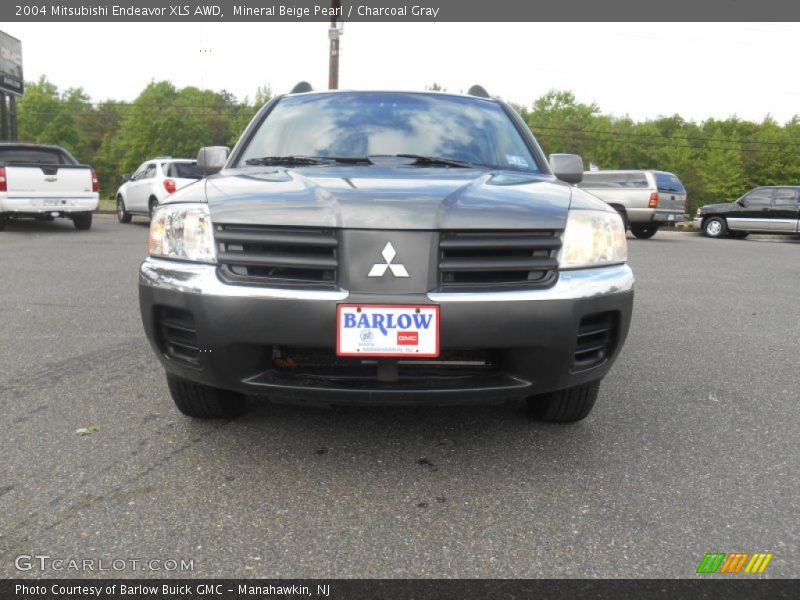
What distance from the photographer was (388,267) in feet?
7.63

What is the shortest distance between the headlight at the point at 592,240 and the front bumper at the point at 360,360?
0.21 ft

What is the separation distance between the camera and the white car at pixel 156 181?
611 inches

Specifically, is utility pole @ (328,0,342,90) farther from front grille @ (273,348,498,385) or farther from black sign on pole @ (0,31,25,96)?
front grille @ (273,348,498,385)

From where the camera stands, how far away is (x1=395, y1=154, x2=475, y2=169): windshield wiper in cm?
334

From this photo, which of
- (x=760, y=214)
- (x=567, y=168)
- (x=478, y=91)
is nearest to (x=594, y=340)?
(x=567, y=168)

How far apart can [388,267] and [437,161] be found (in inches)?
48.0

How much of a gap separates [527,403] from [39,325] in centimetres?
386

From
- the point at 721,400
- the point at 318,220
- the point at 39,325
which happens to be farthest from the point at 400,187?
the point at 39,325

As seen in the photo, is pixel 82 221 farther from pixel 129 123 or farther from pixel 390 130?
pixel 129 123

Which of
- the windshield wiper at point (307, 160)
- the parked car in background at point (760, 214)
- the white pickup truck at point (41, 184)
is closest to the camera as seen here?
the windshield wiper at point (307, 160)

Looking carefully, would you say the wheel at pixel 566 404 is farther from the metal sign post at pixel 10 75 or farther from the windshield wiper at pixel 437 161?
the metal sign post at pixel 10 75

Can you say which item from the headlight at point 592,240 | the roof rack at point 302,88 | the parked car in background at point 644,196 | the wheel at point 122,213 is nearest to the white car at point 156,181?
the wheel at point 122,213

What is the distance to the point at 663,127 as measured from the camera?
88438 mm
